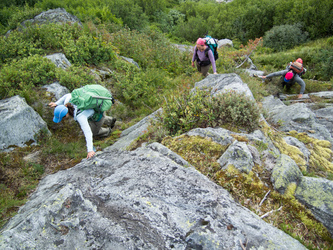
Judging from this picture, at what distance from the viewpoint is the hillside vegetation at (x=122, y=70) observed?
4852 mm

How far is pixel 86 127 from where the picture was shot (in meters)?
4.52

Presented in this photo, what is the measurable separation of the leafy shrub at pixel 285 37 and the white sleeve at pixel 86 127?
1816cm

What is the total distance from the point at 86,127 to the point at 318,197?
458 cm

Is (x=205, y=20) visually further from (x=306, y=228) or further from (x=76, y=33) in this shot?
(x=306, y=228)

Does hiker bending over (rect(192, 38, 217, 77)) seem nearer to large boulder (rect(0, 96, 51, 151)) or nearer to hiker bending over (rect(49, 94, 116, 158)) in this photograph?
hiker bending over (rect(49, 94, 116, 158))

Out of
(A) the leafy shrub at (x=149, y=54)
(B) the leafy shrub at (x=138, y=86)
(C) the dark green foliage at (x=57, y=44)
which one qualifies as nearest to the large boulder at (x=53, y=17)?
(C) the dark green foliage at (x=57, y=44)

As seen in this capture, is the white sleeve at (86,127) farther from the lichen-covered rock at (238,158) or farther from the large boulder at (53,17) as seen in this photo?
the large boulder at (53,17)

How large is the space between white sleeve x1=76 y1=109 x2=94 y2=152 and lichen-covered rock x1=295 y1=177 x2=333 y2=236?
405cm

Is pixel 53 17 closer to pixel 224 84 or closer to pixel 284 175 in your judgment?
pixel 224 84

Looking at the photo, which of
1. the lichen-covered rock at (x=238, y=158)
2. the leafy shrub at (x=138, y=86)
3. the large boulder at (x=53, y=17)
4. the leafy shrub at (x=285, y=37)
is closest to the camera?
the lichen-covered rock at (x=238, y=158)

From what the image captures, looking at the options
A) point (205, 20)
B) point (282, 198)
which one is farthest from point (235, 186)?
point (205, 20)

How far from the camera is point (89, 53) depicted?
914cm

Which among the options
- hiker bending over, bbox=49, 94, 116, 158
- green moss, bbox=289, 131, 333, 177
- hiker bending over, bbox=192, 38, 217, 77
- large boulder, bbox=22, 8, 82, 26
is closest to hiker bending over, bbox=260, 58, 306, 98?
hiker bending over, bbox=192, 38, 217, 77

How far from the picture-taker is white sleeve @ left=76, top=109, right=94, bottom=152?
14.3ft
